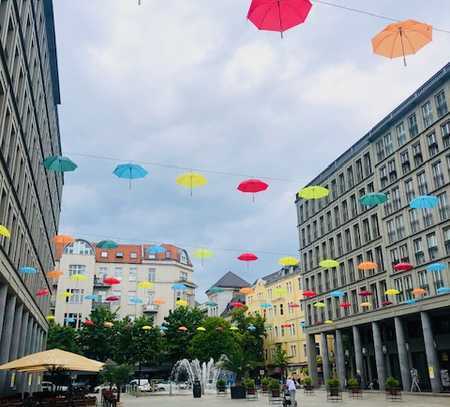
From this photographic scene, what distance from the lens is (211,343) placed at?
69938 millimetres

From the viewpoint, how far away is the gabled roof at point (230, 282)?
358 feet

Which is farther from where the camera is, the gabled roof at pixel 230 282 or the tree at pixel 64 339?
the gabled roof at pixel 230 282

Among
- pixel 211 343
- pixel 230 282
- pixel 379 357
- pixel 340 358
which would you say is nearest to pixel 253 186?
pixel 379 357

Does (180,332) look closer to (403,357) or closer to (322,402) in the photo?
(403,357)

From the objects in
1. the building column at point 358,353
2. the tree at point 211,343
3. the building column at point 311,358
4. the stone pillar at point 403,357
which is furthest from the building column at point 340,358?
the tree at point 211,343

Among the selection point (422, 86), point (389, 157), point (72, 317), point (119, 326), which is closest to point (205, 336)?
point (119, 326)

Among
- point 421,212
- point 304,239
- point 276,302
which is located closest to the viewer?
point 421,212

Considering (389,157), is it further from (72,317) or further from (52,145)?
(72,317)

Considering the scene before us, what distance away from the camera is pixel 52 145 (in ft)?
160

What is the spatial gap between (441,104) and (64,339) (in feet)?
182

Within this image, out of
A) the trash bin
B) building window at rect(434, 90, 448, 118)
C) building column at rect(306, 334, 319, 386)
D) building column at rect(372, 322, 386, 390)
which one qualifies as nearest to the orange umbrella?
building window at rect(434, 90, 448, 118)

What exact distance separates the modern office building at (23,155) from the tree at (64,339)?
2341 centimetres

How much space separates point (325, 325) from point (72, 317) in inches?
1606

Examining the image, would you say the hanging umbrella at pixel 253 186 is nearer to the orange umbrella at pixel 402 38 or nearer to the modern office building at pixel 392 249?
the orange umbrella at pixel 402 38
